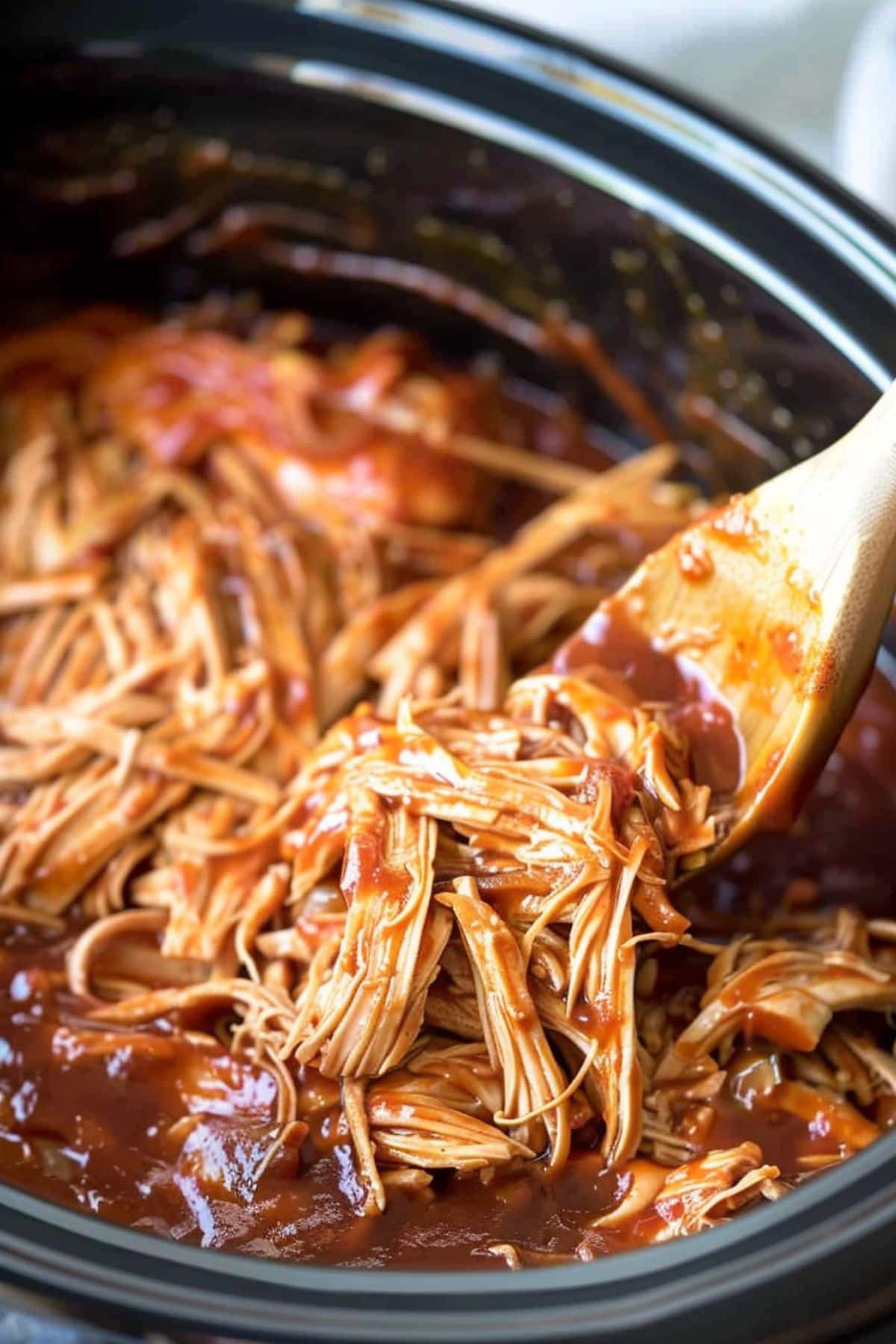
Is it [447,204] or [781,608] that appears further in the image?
[447,204]

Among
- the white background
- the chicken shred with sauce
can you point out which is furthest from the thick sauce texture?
the white background

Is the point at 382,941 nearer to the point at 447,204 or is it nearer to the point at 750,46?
the point at 447,204

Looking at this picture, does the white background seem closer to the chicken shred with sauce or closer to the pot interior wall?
the pot interior wall

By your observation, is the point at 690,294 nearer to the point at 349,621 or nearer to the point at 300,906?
the point at 349,621

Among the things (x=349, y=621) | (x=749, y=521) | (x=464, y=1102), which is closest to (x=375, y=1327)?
(x=464, y=1102)

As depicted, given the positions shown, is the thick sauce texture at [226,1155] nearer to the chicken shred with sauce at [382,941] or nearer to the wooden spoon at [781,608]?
the chicken shred with sauce at [382,941]

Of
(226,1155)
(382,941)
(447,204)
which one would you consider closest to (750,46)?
(447,204)
